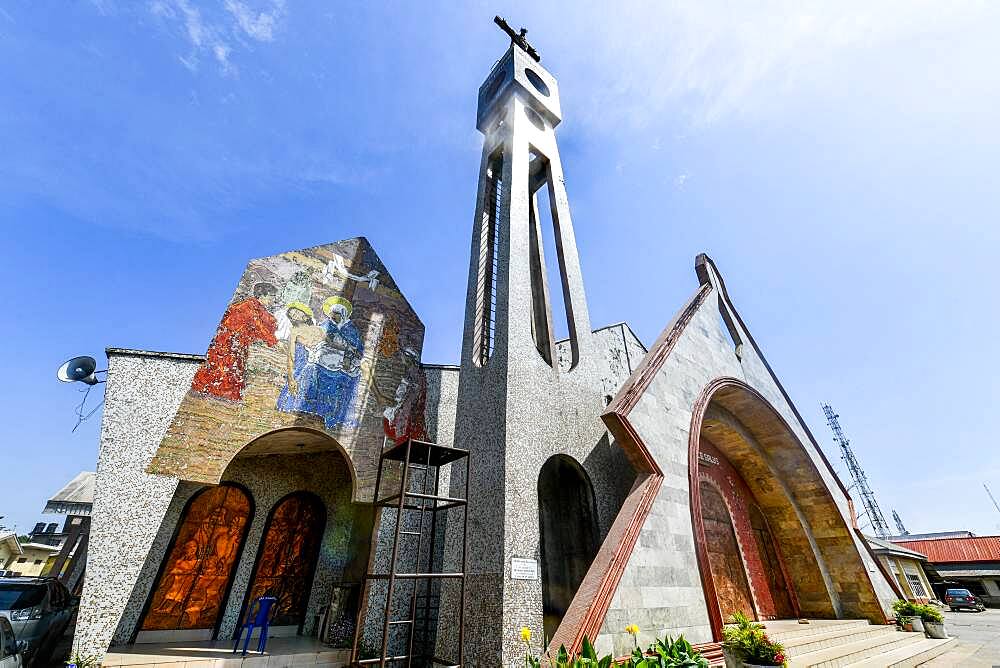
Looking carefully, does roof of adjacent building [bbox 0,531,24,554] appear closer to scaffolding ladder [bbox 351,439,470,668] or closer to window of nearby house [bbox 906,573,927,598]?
scaffolding ladder [bbox 351,439,470,668]

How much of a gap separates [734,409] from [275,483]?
11.4 m

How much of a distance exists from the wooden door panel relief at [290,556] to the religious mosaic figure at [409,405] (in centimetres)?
291

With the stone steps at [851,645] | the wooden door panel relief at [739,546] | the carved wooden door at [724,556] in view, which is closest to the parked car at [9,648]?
the stone steps at [851,645]

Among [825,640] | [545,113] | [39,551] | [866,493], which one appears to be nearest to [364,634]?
[825,640]

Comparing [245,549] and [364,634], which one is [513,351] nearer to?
[364,634]

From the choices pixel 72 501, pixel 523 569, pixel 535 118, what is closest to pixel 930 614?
pixel 523 569

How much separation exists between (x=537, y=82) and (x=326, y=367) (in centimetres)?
1000

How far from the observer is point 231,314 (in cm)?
811

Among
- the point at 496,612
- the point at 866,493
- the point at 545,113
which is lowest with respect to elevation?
the point at 496,612

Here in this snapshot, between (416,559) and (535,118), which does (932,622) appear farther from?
(535,118)

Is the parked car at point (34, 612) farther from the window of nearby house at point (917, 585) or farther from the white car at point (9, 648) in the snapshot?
the window of nearby house at point (917, 585)

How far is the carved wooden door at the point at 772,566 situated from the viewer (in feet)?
35.7

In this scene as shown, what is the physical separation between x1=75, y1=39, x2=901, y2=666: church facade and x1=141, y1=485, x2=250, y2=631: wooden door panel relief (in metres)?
0.04

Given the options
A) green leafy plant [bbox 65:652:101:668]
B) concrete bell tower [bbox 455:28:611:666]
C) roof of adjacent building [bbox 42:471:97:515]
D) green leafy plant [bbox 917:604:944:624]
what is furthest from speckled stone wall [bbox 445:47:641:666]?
roof of adjacent building [bbox 42:471:97:515]
